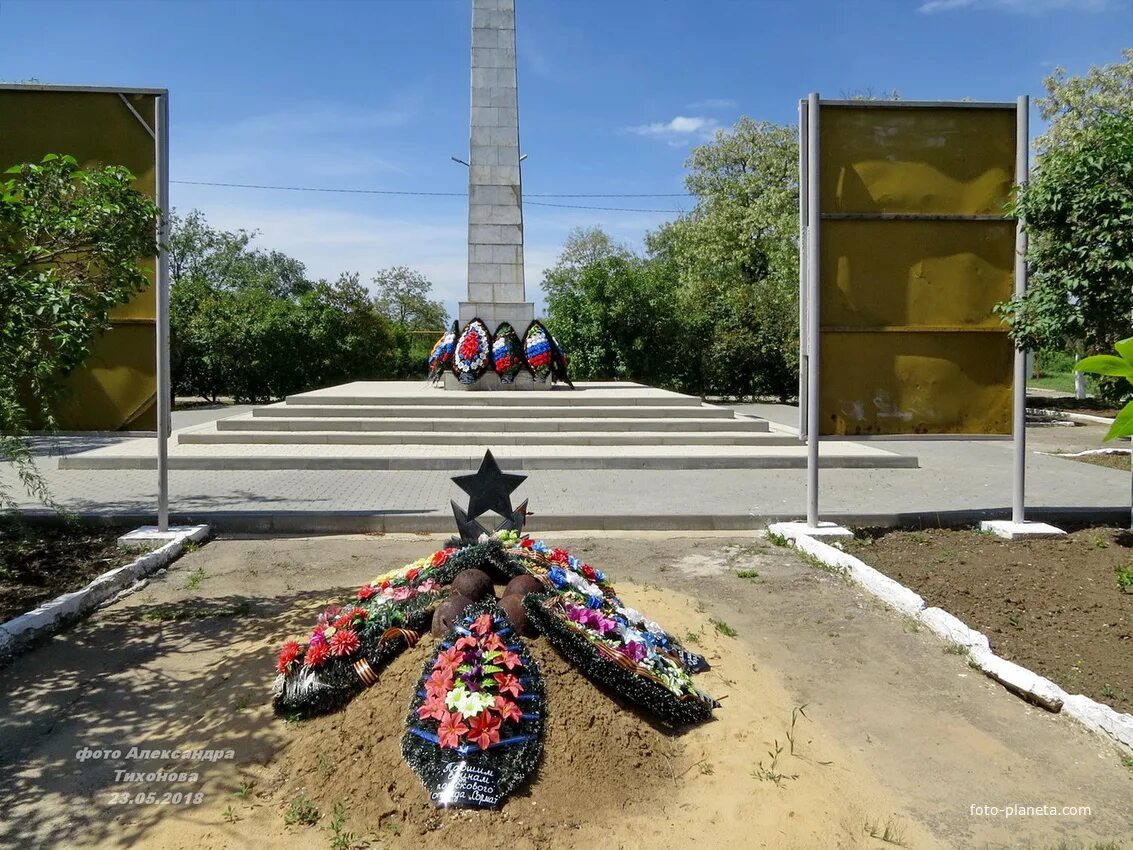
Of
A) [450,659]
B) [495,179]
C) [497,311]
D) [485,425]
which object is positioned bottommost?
[450,659]

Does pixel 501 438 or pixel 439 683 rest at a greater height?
pixel 501 438

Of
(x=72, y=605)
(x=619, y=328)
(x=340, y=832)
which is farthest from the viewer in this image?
(x=619, y=328)

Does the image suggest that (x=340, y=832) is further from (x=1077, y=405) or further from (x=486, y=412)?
(x=1077, y=405)

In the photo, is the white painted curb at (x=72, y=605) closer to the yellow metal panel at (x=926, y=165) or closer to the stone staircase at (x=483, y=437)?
the stone staircase at (x=483, y=437)

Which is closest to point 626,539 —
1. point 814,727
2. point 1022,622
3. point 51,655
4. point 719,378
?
point 1022,622

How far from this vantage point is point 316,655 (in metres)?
3.76

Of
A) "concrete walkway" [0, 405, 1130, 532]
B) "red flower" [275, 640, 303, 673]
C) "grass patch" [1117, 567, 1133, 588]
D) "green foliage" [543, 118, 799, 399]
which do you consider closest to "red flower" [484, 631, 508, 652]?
"red flower" [275, 640, 303, 673]

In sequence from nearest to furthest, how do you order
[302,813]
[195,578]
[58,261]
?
[302,813] < [58,261] < [195,578]

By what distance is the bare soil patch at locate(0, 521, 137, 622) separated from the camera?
5590 millimetres

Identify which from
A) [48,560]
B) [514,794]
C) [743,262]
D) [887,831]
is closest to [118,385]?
[48,560]

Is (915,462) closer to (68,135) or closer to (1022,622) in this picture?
(1022,622)

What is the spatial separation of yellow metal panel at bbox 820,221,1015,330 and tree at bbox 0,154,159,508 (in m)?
5.34

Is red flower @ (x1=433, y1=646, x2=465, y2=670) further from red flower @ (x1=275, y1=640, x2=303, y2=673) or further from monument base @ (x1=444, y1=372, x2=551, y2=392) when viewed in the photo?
monument base @ (x1=444, y1=372, x2=551, y2=392)

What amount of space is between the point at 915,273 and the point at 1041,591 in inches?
123
